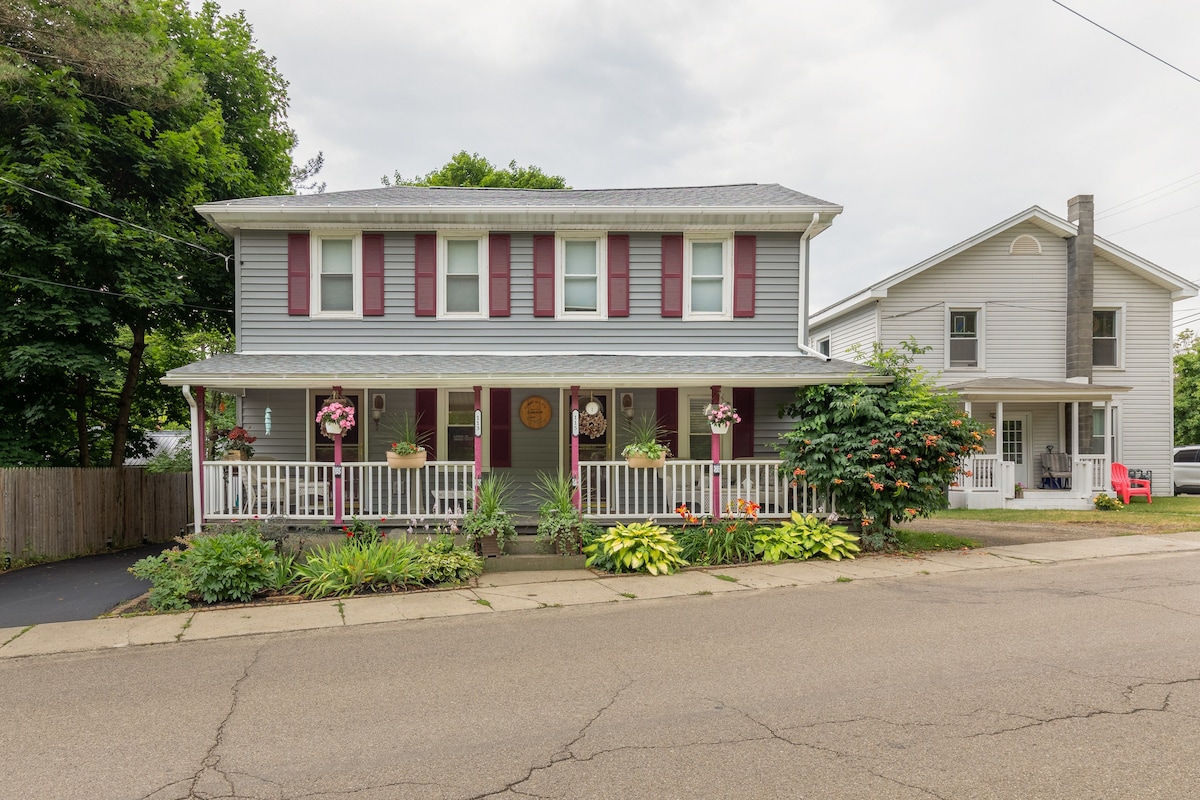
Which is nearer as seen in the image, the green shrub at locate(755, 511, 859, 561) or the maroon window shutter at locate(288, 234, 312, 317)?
the green shrub at locate(755, 511, 859, 561)

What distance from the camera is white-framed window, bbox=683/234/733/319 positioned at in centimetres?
1188

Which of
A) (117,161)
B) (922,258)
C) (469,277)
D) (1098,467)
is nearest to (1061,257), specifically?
(922,258)

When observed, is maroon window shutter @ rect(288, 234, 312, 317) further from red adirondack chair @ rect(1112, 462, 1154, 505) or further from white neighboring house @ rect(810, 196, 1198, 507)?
red adirondack chair @ rect(1112, 462, 1154, 505)

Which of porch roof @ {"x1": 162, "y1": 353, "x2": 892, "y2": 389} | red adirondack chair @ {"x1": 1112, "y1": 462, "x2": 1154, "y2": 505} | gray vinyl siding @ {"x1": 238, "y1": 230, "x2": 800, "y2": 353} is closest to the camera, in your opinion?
porch roof @ {"x1": 162, "y1": 353, "x2": 892, "y2": 389}

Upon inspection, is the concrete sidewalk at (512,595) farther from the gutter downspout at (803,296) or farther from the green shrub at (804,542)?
the gutter downspout at (803,296)

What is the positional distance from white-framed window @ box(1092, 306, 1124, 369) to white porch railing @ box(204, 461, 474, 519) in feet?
55.1

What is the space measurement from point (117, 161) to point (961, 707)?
1665cm

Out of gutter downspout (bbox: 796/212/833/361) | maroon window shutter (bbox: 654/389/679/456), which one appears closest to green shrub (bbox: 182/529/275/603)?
maroon window shutter (bbox: 654/389/679/456)

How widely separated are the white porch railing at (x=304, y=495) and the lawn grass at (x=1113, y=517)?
30.6ft

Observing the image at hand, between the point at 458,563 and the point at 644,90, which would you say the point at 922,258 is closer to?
the point at 644,90

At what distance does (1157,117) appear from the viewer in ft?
38.1

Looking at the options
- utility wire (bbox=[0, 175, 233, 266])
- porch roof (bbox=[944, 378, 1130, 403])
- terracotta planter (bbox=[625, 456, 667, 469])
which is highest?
utility wire (bbox=[0, 175, 233, 266])

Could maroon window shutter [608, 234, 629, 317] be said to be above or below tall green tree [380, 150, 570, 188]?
below

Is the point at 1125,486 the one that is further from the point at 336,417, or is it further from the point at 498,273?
the point at 336,417
